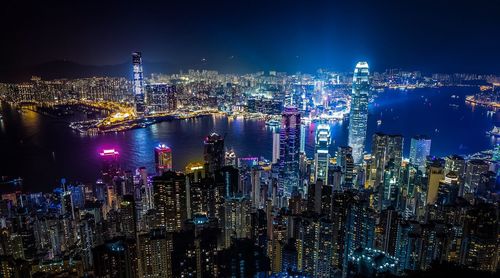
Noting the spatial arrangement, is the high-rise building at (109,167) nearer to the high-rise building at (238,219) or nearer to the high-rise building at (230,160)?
the high-rise building at (230,160)

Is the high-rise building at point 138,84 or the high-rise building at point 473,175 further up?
the high-rise building at point 138,84

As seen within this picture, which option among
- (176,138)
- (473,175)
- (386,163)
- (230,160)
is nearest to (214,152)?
(230,160)

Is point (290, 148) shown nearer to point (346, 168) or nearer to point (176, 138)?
point (346, 168)

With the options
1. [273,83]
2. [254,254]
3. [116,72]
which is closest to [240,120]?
[273,83]

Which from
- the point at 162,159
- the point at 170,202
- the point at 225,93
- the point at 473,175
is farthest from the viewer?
the point at 225,93

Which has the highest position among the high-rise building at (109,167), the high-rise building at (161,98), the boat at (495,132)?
the high-rise building at (161,98)

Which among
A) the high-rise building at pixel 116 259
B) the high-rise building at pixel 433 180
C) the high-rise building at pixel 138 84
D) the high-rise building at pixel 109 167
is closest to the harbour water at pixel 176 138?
the high-rise building at pixel 109 167
